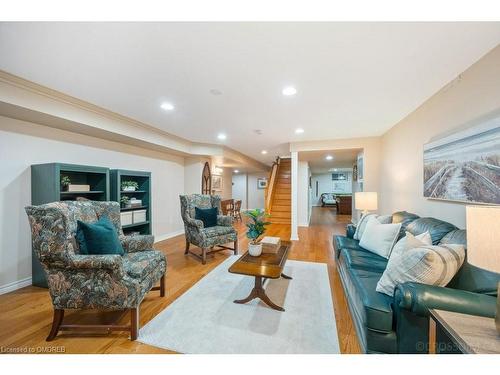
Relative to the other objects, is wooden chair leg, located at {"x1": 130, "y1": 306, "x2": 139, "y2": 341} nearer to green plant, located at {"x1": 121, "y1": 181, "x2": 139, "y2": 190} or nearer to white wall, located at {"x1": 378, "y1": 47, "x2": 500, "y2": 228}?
green plant, located at {"x1": 121, "y1": 181, "x2": 139, "y2": 190}

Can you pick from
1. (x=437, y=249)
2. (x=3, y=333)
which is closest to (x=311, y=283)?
(x=437, y=249)

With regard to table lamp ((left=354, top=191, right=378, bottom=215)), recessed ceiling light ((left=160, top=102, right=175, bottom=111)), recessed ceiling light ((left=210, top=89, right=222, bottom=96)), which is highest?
recessed ceiling light ((left=160, top=102, right=175, bottom=111))

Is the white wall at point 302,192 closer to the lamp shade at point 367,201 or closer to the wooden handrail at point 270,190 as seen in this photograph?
the wooden handrail at point 270,190

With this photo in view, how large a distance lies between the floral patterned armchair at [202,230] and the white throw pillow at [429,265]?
2.50 m

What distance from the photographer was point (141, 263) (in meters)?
1.86

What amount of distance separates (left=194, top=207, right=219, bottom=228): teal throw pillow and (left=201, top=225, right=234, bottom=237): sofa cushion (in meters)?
0.13

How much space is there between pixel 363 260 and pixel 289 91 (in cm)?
200

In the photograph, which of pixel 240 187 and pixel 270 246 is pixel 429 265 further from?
pixel 240 187

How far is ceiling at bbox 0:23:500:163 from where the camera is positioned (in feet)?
4.52

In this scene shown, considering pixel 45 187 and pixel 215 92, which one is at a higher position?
pixel 215 92

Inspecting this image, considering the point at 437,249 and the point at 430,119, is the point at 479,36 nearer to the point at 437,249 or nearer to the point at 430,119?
the point at 430,119

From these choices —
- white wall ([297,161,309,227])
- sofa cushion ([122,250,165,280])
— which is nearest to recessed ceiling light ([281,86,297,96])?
sofa cushion ([122,250,165,280])

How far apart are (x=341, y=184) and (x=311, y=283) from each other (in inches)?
452

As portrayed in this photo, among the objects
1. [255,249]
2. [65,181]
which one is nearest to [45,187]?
[65,181]
